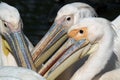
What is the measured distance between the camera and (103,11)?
16859 mm

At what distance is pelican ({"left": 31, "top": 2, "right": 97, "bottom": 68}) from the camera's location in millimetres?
6418

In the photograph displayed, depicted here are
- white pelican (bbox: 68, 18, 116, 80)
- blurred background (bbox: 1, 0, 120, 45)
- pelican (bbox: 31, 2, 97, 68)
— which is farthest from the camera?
blurred background (bbox: 1, 0, 120, 45)

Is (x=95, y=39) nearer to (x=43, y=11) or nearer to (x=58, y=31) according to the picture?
(x=58, y=31)

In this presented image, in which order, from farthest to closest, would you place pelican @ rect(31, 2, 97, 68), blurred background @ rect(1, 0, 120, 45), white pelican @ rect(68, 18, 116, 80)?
blurred background @ rect(1, 0, 120, 45), pelican @ rect(31, 2, 97, 68), white pelican @ rect(68, 18, 116, 80)

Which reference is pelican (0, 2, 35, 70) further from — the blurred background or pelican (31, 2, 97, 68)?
the blurred background

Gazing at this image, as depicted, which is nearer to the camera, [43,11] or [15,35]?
[15,35]

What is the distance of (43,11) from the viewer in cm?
1684

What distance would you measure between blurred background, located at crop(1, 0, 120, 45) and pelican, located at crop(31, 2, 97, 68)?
21.3ft

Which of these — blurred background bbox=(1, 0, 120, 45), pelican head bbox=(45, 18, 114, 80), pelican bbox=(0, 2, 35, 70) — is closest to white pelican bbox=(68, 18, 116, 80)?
pelican head bbox=(45, 18, 114, 80)

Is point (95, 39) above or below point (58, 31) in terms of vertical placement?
above

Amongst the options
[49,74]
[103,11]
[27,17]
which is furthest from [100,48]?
[103,11]

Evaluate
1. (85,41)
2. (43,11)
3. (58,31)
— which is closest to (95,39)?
(85,41)

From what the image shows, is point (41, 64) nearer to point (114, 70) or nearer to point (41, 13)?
point (114, 70)

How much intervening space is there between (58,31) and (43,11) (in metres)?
10.2
